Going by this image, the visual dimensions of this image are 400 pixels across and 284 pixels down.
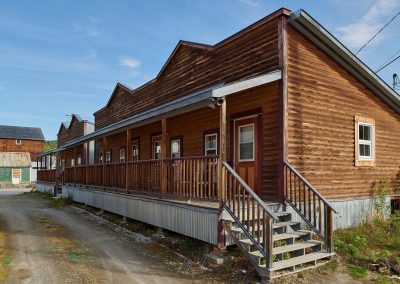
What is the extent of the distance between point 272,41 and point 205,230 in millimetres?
5063

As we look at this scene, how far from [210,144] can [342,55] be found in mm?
4807

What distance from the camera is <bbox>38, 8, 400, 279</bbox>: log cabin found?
25.4 feet

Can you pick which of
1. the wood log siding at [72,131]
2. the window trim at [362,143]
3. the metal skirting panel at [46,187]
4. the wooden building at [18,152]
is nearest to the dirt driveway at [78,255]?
the window trim at [362,143]

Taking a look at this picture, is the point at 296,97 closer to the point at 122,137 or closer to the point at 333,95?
the point at 333,95

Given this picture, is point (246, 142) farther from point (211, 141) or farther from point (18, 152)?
point (18, 152)

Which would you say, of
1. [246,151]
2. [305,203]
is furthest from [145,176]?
[305,203]

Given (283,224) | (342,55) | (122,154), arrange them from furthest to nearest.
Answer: (122,154) < (342,55) < (283,224)

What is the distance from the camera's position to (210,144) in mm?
12117

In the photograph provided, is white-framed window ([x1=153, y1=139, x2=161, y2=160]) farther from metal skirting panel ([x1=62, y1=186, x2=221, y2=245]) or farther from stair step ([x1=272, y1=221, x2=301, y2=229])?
stair step ([x1=272, y1=221, x2=301, y2=229])

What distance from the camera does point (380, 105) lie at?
41.8ft

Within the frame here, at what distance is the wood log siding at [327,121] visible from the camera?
9.62 m

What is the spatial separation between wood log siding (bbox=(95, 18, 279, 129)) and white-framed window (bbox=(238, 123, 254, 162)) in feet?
4.84

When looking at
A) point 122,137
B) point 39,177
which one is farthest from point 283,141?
point 39,177

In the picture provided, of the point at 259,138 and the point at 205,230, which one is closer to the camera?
the point at 205,230
